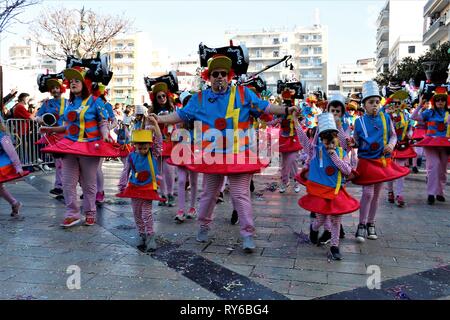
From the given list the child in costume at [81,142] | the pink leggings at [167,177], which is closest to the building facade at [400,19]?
the pink leggings at [167,177]

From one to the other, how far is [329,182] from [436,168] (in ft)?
13.3

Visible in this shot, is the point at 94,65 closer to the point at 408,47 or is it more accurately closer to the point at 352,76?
the point at 408,47

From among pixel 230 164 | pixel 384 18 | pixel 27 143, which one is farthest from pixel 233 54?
pixel 384 18

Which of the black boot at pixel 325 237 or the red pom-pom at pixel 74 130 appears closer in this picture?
the black boot at pixel 325 237

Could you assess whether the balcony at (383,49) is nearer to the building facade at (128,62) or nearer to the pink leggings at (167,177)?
the building facade at (128,62)

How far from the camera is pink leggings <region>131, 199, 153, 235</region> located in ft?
16.4

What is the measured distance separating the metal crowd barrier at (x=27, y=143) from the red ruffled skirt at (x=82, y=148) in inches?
246

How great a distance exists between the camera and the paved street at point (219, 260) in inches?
149

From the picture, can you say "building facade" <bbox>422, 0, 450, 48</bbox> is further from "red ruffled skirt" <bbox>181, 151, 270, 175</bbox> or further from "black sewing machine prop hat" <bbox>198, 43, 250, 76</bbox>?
"red ruffled skirt" <bbox>181, 151, 270, 175</bbox>

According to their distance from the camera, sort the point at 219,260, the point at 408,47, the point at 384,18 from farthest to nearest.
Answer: the point at 384,18 < the point at 408,47 < the point at 219,260

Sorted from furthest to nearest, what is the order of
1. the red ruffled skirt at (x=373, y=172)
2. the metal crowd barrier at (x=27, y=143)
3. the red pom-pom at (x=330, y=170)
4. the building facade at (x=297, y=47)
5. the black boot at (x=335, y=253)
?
the building facade at (x=297, y=47) → the metal crowd barrier at (x=27, y=143) → the red ruffled skirt at (x=373, y=172) → the red pom-pom at (x=330, y=170) → the black boot at (x=335, y=253)

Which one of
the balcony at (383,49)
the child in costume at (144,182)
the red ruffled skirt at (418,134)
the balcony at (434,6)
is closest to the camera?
the child in costume at (144,182)

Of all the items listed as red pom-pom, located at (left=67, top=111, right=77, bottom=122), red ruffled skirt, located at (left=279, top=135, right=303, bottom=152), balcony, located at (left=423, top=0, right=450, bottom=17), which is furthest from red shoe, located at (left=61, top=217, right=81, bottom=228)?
balcony, located at (left=423, top=0, right=450, bottom=17)

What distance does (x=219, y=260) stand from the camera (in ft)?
15.1
